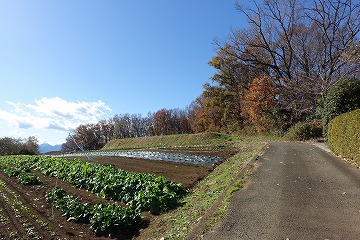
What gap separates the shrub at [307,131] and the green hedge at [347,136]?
8.73 meters

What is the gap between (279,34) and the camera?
31.0 meters

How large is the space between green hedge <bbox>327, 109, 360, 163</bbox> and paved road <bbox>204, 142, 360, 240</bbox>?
2.73 ft

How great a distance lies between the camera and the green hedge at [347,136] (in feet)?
30.3

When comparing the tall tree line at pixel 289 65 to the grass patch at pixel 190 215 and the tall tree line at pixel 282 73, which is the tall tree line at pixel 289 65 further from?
the grass patch at pixel 190 215

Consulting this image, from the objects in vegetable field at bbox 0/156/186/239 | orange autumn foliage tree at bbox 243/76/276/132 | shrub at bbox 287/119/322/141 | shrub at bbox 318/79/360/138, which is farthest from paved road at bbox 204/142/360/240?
orange autumn foliage tree at bbox 243/76/276/132

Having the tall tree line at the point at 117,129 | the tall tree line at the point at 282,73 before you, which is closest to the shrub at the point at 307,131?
the tall tree line at the point at 282,73

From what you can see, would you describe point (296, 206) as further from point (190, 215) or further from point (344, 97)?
point (344, 97)

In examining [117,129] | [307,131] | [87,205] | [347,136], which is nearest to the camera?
[87,205]

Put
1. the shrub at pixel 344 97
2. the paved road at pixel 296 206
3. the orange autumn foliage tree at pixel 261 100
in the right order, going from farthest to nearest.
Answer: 1. the orange autumn foliage tree at pixel 261 100
2. the shrub at pixel 344 97
3. the paved road at pixel 296 206

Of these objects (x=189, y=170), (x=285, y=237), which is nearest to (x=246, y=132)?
(x=189, y=170)

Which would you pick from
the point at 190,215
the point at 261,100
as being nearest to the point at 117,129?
the point at 261,100

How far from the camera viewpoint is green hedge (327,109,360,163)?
9.23 metres

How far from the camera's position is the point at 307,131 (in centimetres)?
2170

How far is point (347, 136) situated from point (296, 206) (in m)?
5.86
